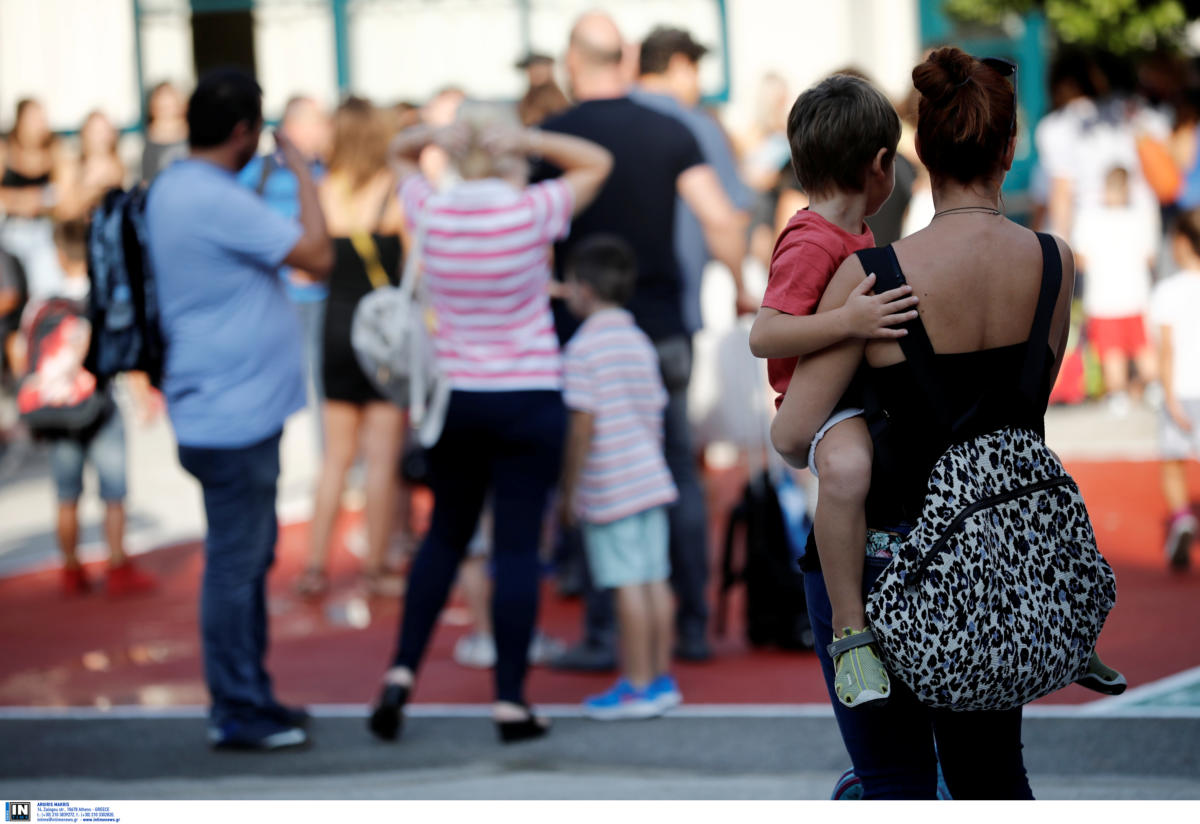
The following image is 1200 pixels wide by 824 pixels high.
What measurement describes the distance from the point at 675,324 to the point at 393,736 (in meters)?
1.88

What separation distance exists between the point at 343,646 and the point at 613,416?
1822mm

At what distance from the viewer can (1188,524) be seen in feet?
21.9

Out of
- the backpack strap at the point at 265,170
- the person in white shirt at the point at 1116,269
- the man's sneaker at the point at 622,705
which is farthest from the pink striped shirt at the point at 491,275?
the person in white shirt at the point at 1116,269

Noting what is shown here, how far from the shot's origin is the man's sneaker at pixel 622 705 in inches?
204

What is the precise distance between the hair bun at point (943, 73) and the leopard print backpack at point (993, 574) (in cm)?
30

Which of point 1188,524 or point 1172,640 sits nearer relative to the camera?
point 1172,640

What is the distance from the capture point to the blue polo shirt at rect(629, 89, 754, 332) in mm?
6059

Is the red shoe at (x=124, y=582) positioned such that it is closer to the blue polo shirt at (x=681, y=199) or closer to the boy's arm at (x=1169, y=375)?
the blue polo shirt at (x=681, y=199)

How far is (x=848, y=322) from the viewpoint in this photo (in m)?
2.65
